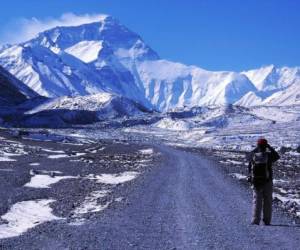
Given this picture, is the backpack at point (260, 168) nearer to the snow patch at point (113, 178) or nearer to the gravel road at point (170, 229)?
the gravel road at point (170, 229)

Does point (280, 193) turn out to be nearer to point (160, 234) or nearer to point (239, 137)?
point (160, 234)

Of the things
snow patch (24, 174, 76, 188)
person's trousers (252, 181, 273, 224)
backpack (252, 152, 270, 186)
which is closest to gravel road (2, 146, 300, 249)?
person's trousers (252, 181, 273, 224)

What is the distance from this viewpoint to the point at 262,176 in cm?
1953

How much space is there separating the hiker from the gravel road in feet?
1.57

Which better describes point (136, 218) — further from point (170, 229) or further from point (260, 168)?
point (260, 168)

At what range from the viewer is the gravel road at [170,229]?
15.9m

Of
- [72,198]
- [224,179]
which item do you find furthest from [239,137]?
[72,198]

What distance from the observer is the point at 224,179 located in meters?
39.4

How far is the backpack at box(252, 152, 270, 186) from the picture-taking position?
63.6ft

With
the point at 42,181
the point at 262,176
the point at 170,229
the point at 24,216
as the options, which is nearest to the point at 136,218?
the point at 170,229

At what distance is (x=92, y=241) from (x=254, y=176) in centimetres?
604

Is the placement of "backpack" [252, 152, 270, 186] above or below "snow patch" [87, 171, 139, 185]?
above

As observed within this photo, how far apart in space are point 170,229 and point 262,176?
138 inches

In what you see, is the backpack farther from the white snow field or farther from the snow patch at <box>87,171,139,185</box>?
the snow patch at <box>87,171,139,185</box>
